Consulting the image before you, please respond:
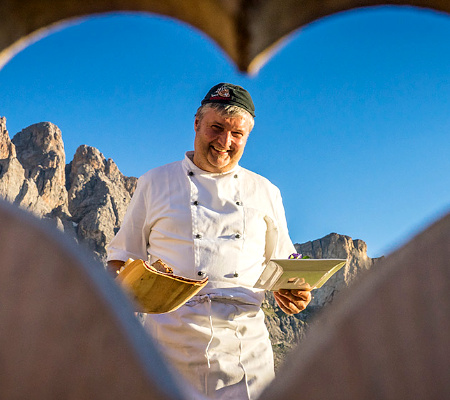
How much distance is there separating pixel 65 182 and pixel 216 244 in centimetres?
3008

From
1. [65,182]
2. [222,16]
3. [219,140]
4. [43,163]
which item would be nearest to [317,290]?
[65,182]

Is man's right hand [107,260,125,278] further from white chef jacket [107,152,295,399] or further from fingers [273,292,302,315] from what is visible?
fingers [273,292,302,315]

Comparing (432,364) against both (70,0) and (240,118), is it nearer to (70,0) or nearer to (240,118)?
(70,0)

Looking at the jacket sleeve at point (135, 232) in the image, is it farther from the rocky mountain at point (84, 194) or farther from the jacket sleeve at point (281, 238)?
the rocky mountain at point (84, 194)

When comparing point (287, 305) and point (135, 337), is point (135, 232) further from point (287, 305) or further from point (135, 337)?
point (135, 337)

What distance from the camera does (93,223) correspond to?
26.8 metres

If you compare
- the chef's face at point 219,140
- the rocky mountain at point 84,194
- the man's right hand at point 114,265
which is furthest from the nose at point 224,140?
the rocky mountain at point 84,194

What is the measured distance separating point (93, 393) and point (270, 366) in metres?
0.97

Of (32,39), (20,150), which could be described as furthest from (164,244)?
(20,150)

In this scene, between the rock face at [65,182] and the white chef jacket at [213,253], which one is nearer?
the white chef jacket at [213,253]

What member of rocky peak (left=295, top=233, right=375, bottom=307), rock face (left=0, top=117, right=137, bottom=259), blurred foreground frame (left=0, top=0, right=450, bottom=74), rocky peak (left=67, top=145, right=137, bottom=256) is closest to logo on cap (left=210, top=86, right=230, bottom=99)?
blurred foreground frame (left=0, top=0, right=450, bottom=74)

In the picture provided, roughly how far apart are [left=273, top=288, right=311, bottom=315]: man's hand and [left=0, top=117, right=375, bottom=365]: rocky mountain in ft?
74.6

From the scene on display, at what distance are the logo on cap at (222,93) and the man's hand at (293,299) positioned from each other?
21.4 inches

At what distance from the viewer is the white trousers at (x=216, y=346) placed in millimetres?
944
